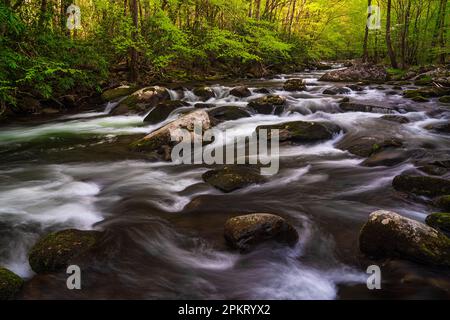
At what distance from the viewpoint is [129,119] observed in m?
10.8

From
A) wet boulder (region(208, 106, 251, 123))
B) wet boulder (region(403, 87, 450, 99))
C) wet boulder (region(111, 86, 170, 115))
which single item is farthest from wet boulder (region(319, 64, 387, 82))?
wet boulder (region(111, 86, 170, 115))

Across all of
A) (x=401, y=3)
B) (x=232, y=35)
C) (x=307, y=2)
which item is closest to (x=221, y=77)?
(x=232, y=35)

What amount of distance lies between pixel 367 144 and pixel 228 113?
155 inches

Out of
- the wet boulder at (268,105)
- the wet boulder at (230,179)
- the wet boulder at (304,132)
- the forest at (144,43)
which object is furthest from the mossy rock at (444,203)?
the forest at (144,43)

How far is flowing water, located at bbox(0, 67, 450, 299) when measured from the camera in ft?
11.0

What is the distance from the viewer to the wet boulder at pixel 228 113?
1009cm

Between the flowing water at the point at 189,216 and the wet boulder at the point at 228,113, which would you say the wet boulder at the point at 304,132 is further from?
the wet boulder at the point at 228,113

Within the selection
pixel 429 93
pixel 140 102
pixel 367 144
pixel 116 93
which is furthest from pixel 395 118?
pixel 116 93

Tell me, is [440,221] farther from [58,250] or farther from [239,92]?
[239,92]

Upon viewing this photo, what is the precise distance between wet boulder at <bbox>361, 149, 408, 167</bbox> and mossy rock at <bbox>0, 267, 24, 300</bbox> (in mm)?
5450

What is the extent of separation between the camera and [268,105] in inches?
441

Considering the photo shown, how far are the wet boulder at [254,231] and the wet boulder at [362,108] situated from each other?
7872mm

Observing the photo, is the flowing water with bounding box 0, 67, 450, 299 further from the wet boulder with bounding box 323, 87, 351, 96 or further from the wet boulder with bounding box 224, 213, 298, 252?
the wet boulder with bounding box 323, 87, 351, 96

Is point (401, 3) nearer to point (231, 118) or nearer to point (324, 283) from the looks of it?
point (231, 118)
